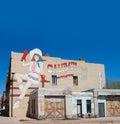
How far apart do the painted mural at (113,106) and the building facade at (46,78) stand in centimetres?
351

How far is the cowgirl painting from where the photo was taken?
138 feet

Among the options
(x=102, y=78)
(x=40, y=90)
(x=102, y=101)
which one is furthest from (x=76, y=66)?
(x=40, y=90)

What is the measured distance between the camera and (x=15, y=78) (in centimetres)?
4200

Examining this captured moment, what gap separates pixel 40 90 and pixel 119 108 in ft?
44.4

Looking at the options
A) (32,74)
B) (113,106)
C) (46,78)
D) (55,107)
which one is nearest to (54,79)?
(46,78)

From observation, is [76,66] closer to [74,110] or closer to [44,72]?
[44,72]

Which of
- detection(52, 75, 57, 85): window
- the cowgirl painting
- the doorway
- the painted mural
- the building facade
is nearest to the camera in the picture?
the doorway

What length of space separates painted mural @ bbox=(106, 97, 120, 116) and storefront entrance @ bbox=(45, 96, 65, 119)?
7860mm

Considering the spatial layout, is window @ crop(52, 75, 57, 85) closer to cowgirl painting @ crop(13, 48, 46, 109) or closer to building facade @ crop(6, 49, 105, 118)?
building facade @ crop(6, 49, 105, 118)

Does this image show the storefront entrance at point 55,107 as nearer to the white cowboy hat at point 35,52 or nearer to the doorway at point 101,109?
the doorway at point 101,109

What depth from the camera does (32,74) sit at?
143ft

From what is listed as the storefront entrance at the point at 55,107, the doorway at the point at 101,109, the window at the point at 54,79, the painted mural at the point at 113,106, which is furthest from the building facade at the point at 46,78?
the painted mural at the point at 113,106

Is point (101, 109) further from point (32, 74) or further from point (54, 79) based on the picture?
point (32, 74)

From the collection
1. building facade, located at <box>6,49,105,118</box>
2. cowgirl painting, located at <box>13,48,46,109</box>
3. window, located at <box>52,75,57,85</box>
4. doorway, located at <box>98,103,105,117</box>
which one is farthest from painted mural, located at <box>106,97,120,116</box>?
cowgirl painting, located at <box>13,48,46,109</box>
